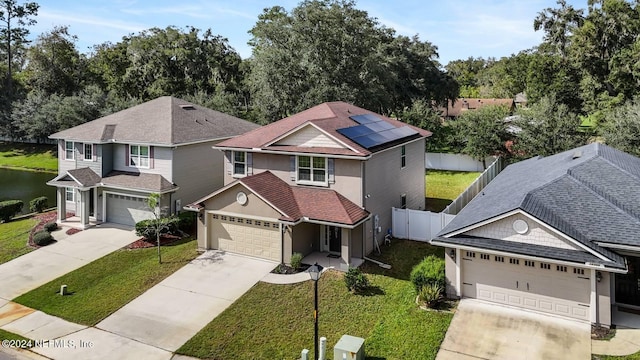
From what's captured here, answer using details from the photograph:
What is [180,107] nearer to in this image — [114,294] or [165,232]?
[165,232]

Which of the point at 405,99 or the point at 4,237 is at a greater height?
the point at 405,99

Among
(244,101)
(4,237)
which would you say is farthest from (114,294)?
(244,101)

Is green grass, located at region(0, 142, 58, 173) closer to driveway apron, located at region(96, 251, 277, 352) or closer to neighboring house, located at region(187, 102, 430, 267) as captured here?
neighboring house, located at region(187, 102, 430, 267)

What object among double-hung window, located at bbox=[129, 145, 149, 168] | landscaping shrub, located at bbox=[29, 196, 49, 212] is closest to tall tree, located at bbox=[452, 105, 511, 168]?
double-hung window, located at bbox=[129, 145, 149, 168]

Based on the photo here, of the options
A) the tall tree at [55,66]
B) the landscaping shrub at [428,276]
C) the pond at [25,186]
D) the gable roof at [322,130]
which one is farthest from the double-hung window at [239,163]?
the tall tree at [55,66]

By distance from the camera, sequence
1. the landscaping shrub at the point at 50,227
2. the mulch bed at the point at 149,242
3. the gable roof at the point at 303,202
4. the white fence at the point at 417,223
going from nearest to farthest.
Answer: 1. the gable roof at the point at 303,202
2. the white fence at the point at 417,223
3. the mulch bed at the point at 149,242
4. the landscaping shrub at the point at 50,227

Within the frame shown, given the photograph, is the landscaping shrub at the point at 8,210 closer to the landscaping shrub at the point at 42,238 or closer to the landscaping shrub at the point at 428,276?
the landscaping shrub at the point at 42,238
